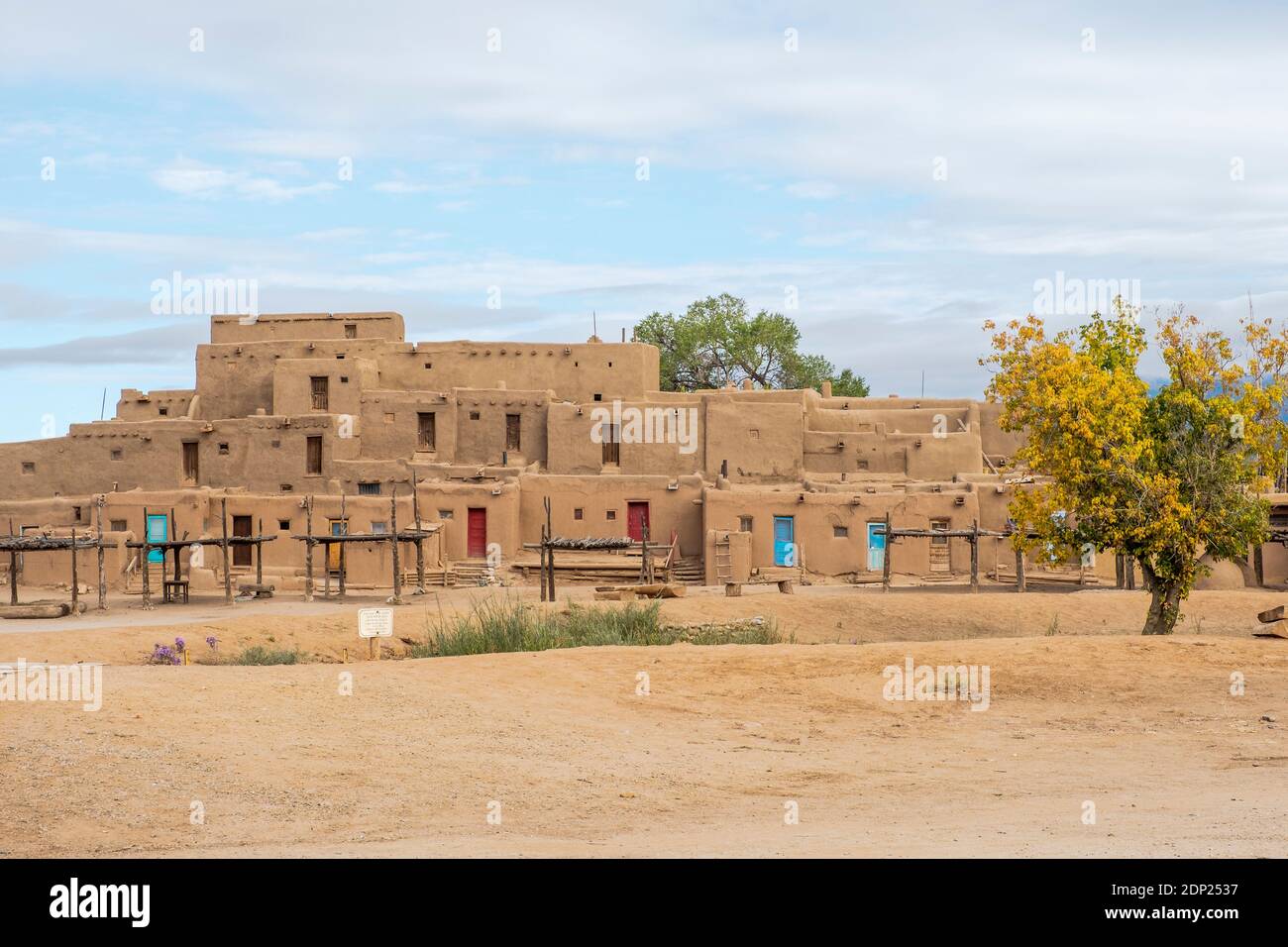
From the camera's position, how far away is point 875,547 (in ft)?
116

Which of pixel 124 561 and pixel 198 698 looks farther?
pixel 124 561

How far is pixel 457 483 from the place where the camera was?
124ft

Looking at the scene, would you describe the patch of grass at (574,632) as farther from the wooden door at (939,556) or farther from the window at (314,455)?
the window at (314,455)

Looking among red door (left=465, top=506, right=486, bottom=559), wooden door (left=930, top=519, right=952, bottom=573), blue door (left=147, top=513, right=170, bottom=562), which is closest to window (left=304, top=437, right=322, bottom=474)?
blue door (left=147, top=513, right=170, bottom=562)

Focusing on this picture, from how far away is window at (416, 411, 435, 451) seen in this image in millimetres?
41781

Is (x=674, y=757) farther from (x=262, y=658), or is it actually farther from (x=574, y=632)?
(x=262, y=658)

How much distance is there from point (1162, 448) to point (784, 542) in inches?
543

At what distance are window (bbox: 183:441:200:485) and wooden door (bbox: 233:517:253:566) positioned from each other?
169 inches

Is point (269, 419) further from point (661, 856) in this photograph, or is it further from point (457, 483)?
point (661, 856)

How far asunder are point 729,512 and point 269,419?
15204 mm

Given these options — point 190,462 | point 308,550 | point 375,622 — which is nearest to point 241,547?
point 190,462

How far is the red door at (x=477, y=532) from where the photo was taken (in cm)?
3716

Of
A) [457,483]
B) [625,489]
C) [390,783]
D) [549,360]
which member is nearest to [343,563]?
[457,483]

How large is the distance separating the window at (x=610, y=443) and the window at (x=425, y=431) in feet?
17.3
